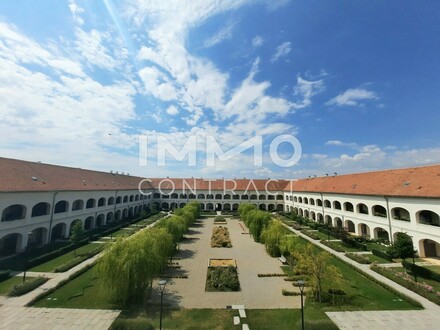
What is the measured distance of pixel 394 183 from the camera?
1099 inches

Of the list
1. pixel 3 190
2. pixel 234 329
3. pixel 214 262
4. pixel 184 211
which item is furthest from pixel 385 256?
pixel 3 190

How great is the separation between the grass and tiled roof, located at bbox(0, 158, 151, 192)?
8379 mm

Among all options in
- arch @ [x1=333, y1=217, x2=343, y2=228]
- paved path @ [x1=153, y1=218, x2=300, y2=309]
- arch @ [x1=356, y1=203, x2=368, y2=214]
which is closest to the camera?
paved path @ [x1=153, y1=218, x2=300, y2=309]

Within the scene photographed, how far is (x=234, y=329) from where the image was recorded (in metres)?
11.7

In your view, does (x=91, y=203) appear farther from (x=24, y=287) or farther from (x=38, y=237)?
(x=24, y=287)

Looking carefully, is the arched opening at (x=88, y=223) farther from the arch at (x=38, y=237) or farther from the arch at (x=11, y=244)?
the arch at (x=11, y=244)

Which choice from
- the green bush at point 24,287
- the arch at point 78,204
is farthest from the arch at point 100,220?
the green bush at point 24,287

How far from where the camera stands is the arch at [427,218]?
23077mm

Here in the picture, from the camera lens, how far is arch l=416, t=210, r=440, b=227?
75.7 ft

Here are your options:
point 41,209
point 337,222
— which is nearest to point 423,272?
point 337,222

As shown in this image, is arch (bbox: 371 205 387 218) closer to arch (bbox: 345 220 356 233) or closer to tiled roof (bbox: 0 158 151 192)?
arch (bbox: 345 220 356 233)

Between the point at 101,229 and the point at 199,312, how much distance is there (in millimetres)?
28107

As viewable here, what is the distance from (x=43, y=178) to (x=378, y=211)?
41711 mm

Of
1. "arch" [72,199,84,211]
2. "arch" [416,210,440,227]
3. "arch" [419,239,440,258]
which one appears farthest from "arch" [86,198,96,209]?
"arch" [419,239,440,258]
